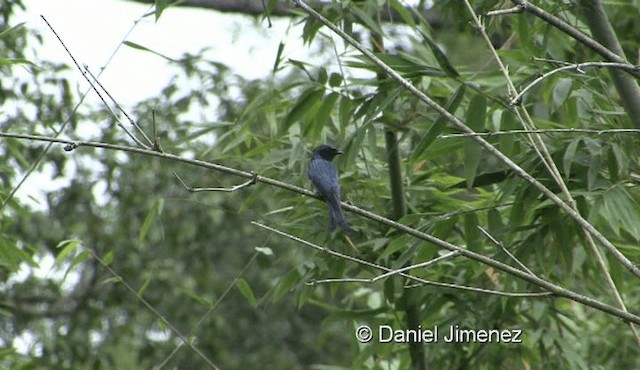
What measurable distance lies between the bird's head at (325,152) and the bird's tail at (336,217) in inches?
15.4

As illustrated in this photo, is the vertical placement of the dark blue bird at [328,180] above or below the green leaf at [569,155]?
below

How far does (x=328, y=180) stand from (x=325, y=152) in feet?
1.02

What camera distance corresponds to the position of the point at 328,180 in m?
4.08

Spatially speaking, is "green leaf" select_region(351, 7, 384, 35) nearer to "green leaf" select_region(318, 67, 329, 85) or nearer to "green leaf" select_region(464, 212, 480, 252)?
"green leaf" select_region(318, 67, 329, 85)

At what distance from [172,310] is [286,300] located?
216 cm

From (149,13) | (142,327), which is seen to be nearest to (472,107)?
(149,13)

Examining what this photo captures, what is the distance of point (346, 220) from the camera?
159 inches

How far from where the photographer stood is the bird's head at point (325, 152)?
14.3 ft

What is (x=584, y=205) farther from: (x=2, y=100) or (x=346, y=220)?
(x=2, y=100)

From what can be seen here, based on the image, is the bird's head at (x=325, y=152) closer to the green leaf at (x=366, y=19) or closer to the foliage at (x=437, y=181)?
the foliage at (x=437, y=181)

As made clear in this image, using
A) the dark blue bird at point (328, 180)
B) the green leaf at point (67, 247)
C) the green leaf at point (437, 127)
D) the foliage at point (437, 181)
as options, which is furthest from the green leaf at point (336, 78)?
the green leaf at point (67, 247)

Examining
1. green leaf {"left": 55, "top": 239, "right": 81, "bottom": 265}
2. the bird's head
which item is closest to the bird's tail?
the bird's head

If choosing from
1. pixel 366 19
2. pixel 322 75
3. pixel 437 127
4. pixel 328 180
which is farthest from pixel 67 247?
pixel 437 127

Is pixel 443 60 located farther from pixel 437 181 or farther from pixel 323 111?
pixel 437 181
